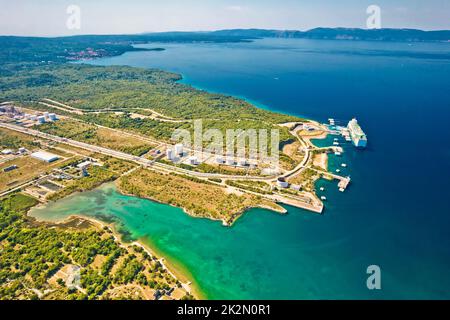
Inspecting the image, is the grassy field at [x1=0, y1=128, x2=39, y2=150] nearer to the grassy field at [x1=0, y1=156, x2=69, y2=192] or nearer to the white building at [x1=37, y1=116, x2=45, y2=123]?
the grassy field at [x1=0, y1=156, x2=69, y2=192]

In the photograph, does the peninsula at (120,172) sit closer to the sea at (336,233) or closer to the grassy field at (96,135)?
the grassy field at (96,135)

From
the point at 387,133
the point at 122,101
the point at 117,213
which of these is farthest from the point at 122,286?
the point at 122,101

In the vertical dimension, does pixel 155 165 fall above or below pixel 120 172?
above

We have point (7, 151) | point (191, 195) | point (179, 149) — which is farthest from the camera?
point (7, 151)

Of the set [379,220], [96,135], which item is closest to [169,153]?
[96,135]

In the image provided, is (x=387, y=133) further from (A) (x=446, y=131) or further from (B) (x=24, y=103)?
(B) (x=24, y=103)

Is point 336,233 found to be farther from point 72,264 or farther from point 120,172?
point 120,172
